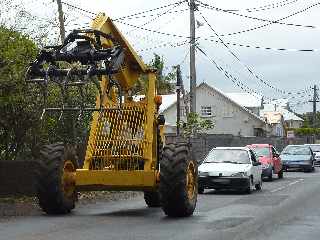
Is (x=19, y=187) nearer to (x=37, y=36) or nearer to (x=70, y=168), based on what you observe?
(x=70, y=168)

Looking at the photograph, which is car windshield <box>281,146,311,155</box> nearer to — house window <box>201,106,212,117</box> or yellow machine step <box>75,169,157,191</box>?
yellow machine step <box>75,169,157,191</box>

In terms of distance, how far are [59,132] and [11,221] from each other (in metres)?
8.01

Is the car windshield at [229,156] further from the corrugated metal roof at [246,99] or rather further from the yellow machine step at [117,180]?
the corrugated metal roof at [246,99]

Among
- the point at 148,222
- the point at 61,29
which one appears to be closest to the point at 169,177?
the point at 148,222

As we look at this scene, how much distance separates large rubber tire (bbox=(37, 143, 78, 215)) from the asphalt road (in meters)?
0.36

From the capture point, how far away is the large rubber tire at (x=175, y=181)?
45.9ft

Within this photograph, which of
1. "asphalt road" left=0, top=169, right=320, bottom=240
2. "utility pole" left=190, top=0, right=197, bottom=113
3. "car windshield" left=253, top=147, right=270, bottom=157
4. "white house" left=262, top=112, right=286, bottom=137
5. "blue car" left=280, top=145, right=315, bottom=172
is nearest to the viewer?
Result: "asphalt road" left=0, top=169, right=320, bottom=240

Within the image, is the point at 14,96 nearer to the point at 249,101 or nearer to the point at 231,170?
the point at 231,170

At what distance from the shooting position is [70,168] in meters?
15.4

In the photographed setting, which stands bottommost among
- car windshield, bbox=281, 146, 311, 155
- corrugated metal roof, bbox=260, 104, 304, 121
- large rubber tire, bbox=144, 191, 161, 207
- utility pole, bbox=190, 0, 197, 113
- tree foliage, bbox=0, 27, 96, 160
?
large rubber tire, bbox=144, 191, 161, 207

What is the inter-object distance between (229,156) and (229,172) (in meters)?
1.63

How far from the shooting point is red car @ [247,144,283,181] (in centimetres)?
3000

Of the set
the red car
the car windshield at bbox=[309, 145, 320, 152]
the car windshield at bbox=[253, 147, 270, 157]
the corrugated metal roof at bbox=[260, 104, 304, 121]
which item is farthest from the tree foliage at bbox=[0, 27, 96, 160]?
the corrugated metal roof at bbox=[260, 104, 304, 121]

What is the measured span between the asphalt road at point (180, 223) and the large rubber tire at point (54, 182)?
36cm
